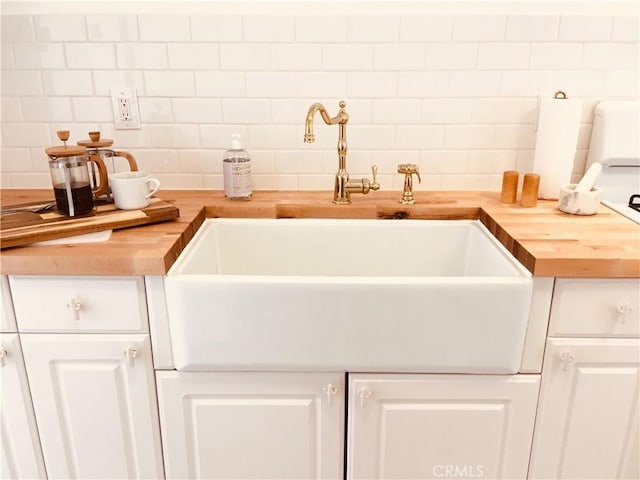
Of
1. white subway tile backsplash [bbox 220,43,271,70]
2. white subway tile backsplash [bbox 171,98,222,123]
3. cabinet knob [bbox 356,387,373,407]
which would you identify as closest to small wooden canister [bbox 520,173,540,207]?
cabinet knob [bbox 356,387,373,407]

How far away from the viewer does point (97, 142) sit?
Result: 4.68 feet

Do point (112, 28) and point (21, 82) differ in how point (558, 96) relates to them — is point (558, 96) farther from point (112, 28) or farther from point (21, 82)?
point (21, 82)

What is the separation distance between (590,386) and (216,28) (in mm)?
1384

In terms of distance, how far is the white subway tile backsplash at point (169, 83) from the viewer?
1565 millimetres

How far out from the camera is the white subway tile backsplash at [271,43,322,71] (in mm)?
1540

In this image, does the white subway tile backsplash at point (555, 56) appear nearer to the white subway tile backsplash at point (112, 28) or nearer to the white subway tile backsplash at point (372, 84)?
the white subway tile backsplash at point (372, 84)

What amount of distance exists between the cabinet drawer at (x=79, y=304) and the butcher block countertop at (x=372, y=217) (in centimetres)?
4

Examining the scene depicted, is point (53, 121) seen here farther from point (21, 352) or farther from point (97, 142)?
point (21, 352)

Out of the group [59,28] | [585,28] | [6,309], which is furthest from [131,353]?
[585,28]

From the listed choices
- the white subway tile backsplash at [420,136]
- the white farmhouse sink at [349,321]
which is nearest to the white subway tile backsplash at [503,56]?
the white subway tile backsplash at [420,136]

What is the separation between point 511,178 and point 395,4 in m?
0.61

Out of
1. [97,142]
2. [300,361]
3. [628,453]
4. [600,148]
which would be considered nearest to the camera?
[300,361]

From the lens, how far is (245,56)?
1.55 metres

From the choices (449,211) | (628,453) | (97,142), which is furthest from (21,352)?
(628,453)
